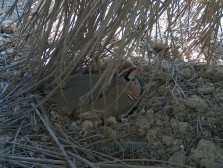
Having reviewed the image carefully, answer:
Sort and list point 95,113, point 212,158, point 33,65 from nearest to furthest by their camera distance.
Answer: point 212,158, point 95,113, point 33,65

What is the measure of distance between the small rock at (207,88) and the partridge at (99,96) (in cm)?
38

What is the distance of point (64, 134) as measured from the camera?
262 centimetres

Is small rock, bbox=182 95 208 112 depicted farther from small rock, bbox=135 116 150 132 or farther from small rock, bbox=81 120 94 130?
small rock, bbox=81 120 94 130

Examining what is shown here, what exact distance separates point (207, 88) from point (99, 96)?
668 millimetres

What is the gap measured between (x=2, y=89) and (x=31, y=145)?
0.63 metres

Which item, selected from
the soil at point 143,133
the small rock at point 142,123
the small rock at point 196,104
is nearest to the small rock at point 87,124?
the soil at point 143,133

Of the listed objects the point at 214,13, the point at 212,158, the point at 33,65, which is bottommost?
the point at 212,158

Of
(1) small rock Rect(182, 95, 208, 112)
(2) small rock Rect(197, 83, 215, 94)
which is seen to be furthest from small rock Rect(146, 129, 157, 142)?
(2) small rock Rect(197, 83, 215, 94)

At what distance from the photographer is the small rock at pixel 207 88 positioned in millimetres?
2957

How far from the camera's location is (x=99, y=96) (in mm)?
2789

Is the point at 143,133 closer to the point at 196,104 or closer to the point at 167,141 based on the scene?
the point at 167,141

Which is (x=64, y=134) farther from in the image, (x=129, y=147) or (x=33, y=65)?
(x=33, y=65)

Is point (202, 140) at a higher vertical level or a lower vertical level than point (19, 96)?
lower

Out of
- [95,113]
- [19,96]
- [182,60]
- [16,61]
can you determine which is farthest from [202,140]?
[16,61]
